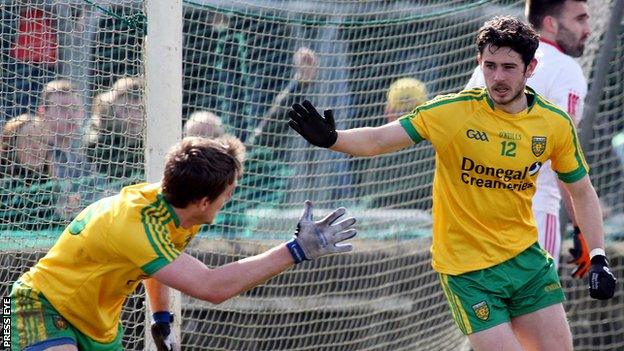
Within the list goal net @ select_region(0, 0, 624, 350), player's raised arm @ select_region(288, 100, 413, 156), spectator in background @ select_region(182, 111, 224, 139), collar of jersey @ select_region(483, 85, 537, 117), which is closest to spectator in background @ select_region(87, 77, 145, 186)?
goal net @ select_region(0, 0, 624, 350)

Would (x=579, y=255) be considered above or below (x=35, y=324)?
above

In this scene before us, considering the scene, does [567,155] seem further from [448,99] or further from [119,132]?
[119,132]

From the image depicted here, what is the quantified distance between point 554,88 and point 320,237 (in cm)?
250

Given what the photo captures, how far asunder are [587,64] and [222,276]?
4.22 metres

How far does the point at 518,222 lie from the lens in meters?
A: 5.39

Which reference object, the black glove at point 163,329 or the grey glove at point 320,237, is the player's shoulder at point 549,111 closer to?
the grey glove at point 320,237

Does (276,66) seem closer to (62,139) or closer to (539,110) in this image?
(62,139)

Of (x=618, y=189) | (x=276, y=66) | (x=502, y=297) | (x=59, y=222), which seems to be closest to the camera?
(x=502, y=297)

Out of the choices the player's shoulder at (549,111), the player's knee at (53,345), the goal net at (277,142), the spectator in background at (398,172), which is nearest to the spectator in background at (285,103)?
the goal net at (277,142)

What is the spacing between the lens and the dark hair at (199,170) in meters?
4.48

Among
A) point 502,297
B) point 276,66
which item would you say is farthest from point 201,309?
point 502,297

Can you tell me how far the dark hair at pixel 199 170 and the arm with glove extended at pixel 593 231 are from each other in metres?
1.66

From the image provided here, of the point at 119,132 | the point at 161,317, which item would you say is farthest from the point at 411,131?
the point at 119,132

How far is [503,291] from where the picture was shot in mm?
5285
